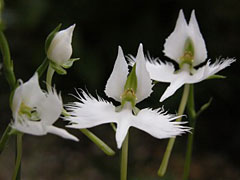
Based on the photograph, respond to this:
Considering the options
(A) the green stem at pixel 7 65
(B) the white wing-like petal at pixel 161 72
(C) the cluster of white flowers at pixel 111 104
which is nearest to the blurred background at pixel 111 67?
(B) the white wing-like petal at pixel 161 72

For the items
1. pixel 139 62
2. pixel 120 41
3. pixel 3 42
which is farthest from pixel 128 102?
pixel 120 41

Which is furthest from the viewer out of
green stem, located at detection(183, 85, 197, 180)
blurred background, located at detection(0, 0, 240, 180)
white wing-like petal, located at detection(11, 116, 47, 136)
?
blurred background, located at detection(0, 0, 240, 180)

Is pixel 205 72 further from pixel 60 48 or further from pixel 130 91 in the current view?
pixel 60 48

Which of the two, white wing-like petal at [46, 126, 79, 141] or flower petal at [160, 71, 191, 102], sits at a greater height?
flower petal at [160, 71, 191, 102]

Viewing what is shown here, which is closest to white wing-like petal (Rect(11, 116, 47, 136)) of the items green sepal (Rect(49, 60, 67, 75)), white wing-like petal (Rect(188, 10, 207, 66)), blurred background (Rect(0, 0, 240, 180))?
green sepal (Rect(49, 60, 67, 75))

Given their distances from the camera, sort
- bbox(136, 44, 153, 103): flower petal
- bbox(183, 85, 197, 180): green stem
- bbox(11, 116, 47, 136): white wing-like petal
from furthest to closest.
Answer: bbox(183, 85, 197, 180): green stem
bbox(136, 44, 153, 103): flower petal
bbox(11, 116, 47, 136): white wing-like petal

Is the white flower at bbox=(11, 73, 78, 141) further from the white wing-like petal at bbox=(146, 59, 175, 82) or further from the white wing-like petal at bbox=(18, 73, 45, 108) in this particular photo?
the white wing-like petal at bbox=(146, 59, 175, 82)
